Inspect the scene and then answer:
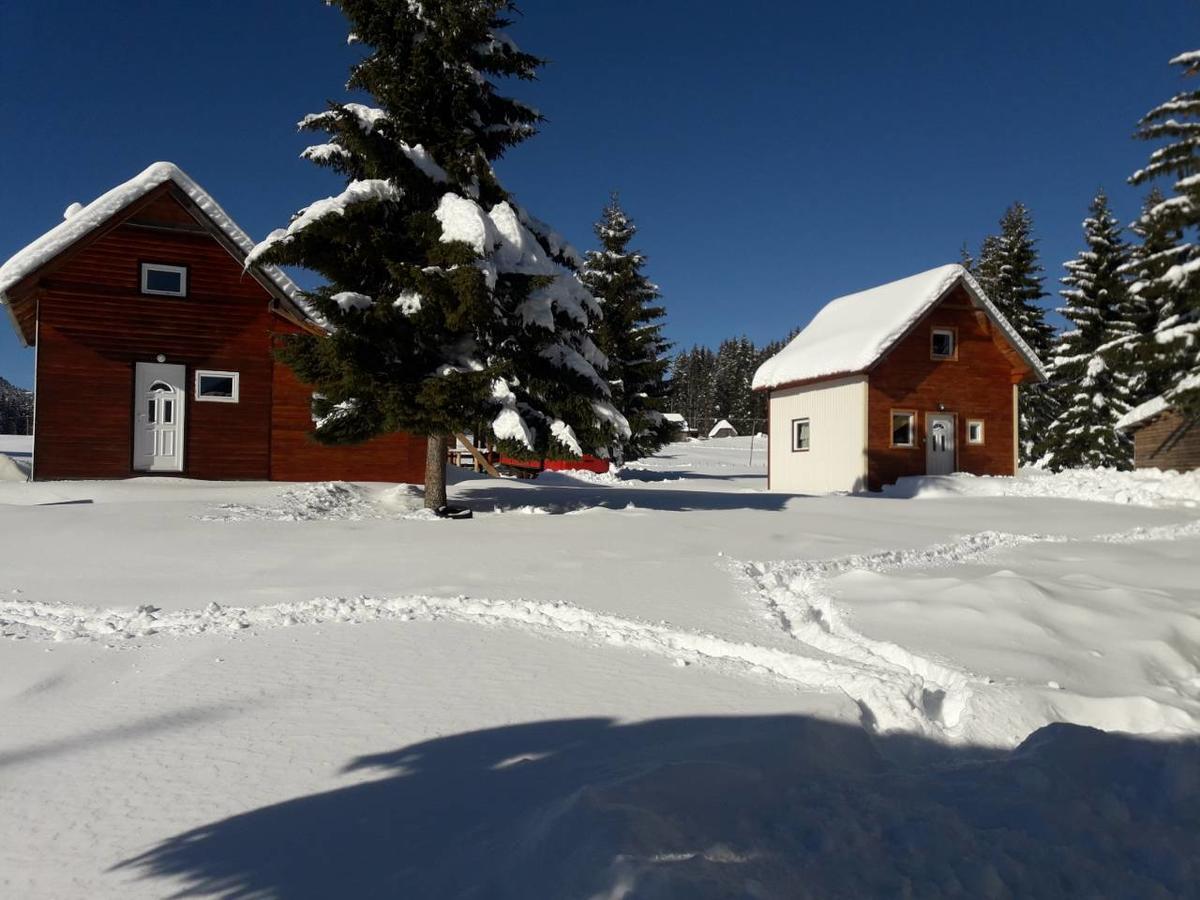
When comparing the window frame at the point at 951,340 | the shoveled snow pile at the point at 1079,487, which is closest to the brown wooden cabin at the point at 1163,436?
the shoveled snow pile at the point at 1079,487

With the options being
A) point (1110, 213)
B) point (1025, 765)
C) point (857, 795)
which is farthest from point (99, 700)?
point (1110, 213)

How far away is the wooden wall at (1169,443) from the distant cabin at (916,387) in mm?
4136

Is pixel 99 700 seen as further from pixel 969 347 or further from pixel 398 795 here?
pixel 969 347

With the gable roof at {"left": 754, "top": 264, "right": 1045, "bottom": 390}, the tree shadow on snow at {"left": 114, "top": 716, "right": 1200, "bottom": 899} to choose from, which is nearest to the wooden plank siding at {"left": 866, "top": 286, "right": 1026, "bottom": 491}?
the gable roof at {"left": 754, "top": 264, "right": 1045, "bottom": 390}

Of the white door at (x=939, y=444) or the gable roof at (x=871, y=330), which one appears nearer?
the gable roof at (x=871, y=330)

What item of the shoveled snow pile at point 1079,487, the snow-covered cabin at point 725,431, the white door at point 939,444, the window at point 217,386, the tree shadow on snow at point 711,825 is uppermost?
the snow-covered cabin at point 725,431

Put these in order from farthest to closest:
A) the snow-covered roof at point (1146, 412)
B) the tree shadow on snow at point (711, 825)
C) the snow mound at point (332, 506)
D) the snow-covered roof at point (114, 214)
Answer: the snow-covered roof at point (1146, 412) → the snow-covered roof at point (114, 214) → the snow mound at point (332, 506) → the tree shadow on snow at point (711, 825)

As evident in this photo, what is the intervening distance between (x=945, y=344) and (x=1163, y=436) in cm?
740

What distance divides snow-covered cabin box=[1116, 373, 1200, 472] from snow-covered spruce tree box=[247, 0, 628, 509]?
20098 millimetres

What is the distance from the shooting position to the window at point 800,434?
90.0ft

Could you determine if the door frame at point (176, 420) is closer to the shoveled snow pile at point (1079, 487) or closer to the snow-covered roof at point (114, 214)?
the snow-covered roof at point (114, 214)

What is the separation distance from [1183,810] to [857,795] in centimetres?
141

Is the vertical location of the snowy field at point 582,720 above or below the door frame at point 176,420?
below

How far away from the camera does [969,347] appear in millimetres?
25781
